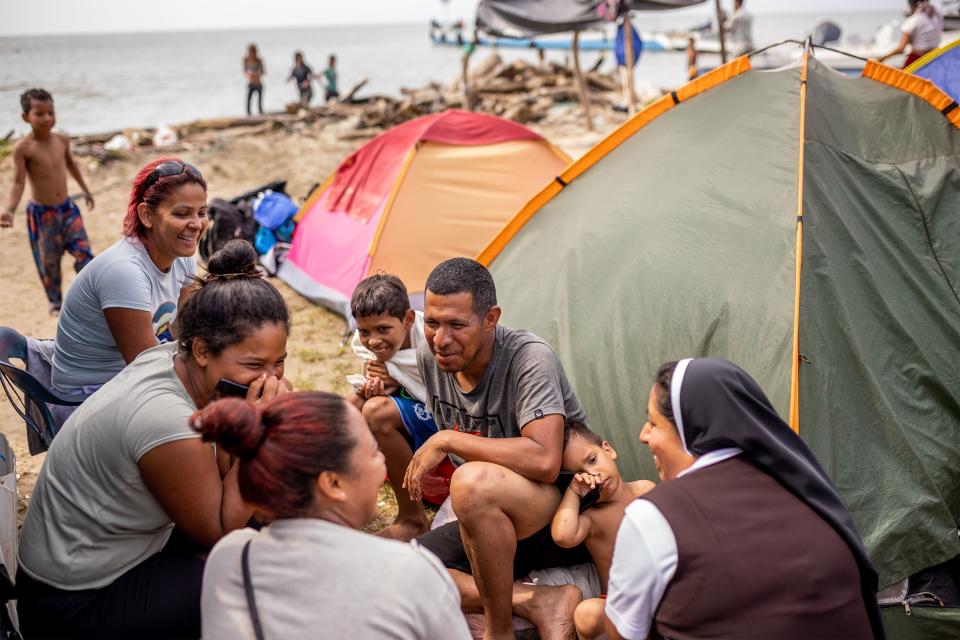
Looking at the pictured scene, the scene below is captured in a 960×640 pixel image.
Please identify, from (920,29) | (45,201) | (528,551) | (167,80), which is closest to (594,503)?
(528,551)

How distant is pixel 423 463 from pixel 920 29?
8.41 metres

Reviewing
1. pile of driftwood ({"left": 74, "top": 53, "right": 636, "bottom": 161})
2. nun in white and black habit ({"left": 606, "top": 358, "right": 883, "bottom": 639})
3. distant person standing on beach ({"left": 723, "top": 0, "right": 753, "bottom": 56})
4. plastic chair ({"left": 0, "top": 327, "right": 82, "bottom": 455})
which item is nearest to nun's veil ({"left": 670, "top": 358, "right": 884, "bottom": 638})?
nun in white and black habit ({"left": 606, "top": 358, "right": 883, "bottom": 639})

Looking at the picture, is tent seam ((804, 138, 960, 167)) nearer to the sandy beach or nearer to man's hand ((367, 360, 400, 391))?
man's hand ((367, 360, 400, 391))

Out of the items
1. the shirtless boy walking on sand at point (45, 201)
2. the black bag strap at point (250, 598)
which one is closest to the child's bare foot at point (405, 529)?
the black bag strap at point (250, 598)

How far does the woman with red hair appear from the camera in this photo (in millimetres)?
3256

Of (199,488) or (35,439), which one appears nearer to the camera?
(199,488)

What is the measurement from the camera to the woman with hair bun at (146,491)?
2.28m

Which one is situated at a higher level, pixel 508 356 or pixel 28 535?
Result: pixel 508 356

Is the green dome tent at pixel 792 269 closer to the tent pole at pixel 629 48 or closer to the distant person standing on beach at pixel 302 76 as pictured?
the tent pole at pixel 629 48

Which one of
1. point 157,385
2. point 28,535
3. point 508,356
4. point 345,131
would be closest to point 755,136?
point 508,356

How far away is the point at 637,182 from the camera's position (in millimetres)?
4191

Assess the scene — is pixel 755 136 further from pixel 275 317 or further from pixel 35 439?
pixel 35 439

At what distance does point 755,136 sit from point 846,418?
1.49m

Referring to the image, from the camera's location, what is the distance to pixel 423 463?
2.90m
